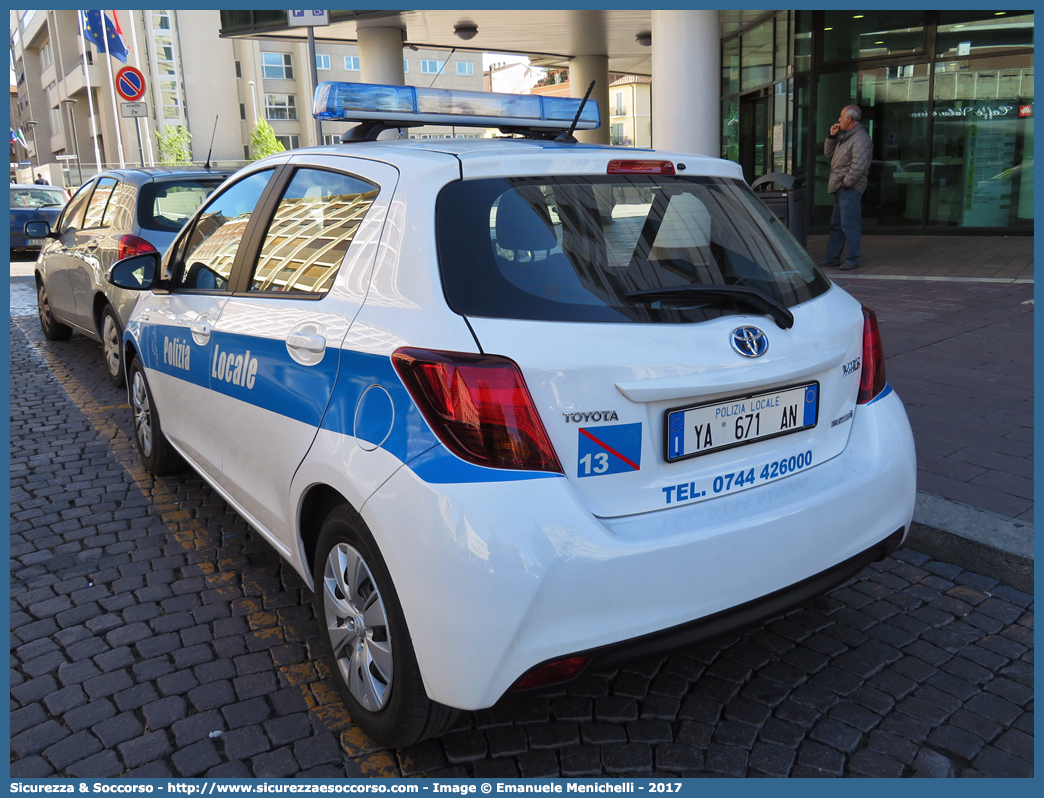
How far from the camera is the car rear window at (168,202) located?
21.9 feet

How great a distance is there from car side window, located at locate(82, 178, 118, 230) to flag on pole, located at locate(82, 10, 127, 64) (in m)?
23.0

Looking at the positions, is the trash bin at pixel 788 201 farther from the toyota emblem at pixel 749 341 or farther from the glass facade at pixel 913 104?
the toyota emblem at pixel 749 341

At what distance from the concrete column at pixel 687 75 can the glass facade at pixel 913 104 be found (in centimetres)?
531

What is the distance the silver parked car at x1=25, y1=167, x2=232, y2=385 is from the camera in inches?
256

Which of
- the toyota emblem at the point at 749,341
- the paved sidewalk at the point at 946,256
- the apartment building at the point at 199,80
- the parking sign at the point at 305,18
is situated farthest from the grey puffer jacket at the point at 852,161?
the apartment building at the point at 199,80

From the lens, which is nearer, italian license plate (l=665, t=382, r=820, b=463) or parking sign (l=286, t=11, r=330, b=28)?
italian license plate (l=665, t=382, r=820, b=463)

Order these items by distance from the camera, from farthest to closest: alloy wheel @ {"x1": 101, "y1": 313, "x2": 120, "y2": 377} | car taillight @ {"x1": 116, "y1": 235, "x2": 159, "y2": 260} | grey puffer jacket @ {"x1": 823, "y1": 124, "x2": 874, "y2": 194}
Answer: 1. grey puffer jacket @ {"x1": 823, "y1": 124, "x2": 874, "y2": 194}
2. alloy wheel @ {"x1": 101, "y1": 313, "x2": 120, "y2": 377}
3. car taillight @ {"x1": 116, "y1": 235, "x2": 159, "y2": 260}

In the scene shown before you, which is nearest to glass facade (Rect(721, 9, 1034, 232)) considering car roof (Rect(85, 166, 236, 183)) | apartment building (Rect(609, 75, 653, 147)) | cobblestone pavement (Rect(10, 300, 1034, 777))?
car roof (Rect(85, 166, 236, 183))

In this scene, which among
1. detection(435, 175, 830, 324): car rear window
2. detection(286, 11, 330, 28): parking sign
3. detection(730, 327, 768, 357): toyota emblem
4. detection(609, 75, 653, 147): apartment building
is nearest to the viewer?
detection(435, 175, 830, 324): car rear window

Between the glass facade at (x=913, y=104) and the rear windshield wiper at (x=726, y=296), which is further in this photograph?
the glass facade at (x=913, y=104)

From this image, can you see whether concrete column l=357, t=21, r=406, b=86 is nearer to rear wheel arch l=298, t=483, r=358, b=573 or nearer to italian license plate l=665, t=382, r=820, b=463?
rear wheel arch l=298, t=483, r=358, b=573

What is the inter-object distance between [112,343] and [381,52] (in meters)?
11.1

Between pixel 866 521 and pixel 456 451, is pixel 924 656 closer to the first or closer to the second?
pixel 866 521

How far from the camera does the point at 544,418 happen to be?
210cm
